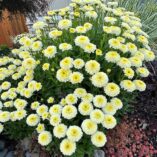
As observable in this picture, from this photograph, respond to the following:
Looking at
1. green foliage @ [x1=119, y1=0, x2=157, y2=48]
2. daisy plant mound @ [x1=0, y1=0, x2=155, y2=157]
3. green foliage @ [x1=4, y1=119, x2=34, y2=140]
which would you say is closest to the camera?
daisy plant mound @ [x1=0, y1=0, x2=155, y2=157]

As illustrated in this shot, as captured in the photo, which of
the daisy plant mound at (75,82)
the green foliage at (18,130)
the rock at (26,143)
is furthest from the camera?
the rock at (26,143)

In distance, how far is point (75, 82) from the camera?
2.08 meters

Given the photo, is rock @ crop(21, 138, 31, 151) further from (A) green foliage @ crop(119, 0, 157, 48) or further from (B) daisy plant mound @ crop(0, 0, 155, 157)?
(A) green foliage @ crop(119, 0, 157, 48)

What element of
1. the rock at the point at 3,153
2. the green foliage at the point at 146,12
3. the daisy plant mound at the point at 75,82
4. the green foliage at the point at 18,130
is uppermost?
the daisy plant mound at the point at 75,82

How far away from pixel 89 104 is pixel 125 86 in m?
0.26

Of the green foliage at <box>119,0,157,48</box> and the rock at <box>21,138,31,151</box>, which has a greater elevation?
the green foliage at <box>119,0,157,48</box>

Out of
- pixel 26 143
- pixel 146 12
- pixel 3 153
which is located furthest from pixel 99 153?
pixel 146 12

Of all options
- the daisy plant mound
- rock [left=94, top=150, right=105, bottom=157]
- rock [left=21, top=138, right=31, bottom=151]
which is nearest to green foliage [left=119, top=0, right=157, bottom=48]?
the daisy plant mound

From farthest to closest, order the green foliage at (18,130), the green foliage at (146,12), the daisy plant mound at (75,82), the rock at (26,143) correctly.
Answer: the green foliage at (146,12) → the rock at (26,143) → the green foliage at (18,130) → the daisy plant mound at (75,82)

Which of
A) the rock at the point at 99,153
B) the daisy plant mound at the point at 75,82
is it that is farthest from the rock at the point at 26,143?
the rock at the point at 99,153

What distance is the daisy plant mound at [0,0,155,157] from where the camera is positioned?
2.04 m

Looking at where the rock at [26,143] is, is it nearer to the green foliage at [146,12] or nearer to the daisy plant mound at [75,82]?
the daisy plant mound at [75,82]

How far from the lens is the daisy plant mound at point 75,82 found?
2039 millimetres

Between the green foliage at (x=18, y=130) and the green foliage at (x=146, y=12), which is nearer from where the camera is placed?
the green foliage at (x=18, y=130)
